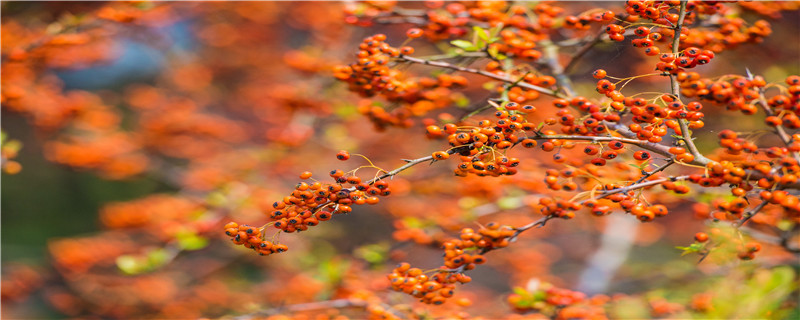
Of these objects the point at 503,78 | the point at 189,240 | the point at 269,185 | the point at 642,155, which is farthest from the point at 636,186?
the point at 269,185

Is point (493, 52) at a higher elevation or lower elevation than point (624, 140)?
higher

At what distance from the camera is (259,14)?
17.4 feet

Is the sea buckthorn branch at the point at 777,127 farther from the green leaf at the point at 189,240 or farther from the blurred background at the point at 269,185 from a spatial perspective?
the green leaf at the point at 189,240

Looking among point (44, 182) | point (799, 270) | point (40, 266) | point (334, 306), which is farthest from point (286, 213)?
point (44, 182)

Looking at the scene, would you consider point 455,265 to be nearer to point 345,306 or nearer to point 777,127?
point 345,306

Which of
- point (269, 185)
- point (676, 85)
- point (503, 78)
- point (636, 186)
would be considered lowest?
point (636, 186)

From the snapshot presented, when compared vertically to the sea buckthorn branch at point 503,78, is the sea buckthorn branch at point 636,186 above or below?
below

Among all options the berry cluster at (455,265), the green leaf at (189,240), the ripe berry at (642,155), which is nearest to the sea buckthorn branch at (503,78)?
the ripe berry at (642,155)

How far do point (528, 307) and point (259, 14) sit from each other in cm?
451

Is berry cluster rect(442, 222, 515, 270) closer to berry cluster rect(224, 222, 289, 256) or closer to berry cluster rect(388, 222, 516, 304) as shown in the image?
berry cluster rect(388, 222, 516, 304)

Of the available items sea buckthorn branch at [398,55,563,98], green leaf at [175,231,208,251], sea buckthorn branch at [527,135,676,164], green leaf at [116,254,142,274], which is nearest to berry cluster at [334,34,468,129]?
sea buckthorn branch at [398,55,563,98]

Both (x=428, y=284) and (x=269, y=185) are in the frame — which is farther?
(x=269, y=185)

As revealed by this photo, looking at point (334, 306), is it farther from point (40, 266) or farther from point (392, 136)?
point (40, 266)

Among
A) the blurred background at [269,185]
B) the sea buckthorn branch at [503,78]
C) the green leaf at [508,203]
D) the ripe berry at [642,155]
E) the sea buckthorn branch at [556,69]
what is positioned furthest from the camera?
the blurred background at [269,185]
